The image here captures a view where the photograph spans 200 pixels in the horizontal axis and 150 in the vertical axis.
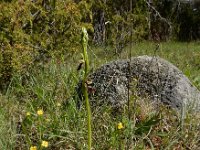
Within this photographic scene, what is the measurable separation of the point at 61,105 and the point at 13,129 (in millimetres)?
546

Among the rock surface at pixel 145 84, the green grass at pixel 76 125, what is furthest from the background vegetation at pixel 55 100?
the rock surface at pixel 145 84

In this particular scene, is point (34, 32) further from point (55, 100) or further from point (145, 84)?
point (145, 84)

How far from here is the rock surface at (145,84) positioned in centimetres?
386

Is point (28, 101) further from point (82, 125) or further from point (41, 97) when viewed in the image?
point (82, 125)

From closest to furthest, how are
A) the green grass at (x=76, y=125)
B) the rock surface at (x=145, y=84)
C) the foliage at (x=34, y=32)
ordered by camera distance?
1. the green grass at (x=76, y=125)
2. the rock surface at (x=145, y=84)
3. the foliage at (x=34, y=32)

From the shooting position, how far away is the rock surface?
3859mm

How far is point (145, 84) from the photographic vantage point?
13.2ft

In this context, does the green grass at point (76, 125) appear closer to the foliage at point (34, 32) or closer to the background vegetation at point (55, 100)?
the background vegetation at point (55, 100)

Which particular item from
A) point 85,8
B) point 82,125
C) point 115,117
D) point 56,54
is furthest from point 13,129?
point 85,8

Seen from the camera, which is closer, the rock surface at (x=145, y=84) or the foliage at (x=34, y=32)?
the rock surface at (x=145, y=84)

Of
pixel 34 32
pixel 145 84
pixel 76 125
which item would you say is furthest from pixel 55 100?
pixel 34 32

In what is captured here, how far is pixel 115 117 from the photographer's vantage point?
3.65 m

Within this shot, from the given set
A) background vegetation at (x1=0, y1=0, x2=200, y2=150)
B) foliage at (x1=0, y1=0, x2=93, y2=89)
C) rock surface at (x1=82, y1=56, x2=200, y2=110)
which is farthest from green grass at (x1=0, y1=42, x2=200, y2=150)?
foliage at (x1=0, y1=0, x2=93, y2=89)

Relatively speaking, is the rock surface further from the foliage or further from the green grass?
the foliage
